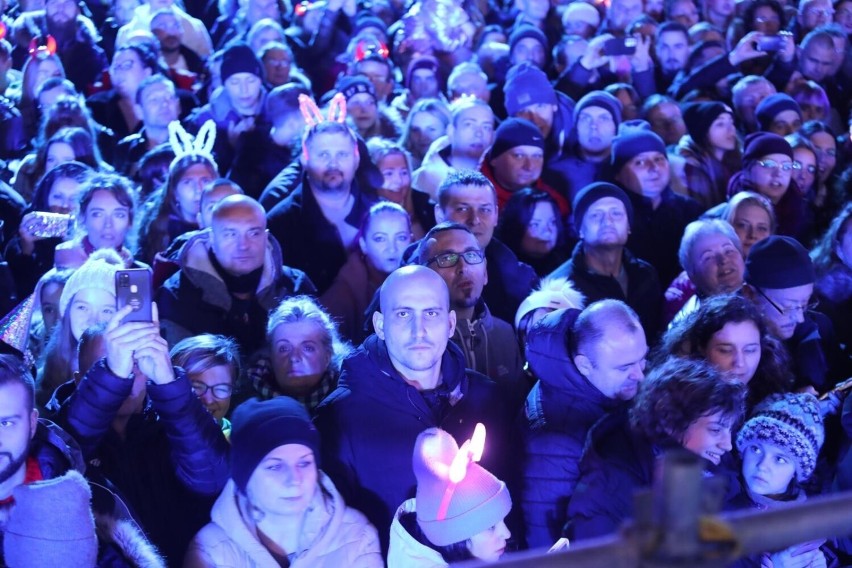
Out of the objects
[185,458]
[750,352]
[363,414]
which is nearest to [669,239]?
[750,352]

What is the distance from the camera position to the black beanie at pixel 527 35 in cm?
817

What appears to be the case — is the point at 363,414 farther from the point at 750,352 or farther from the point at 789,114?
the point at 789,114

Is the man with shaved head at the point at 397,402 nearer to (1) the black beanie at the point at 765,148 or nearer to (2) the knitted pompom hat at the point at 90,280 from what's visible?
(2) the knitted pompom hat at the point at 90,280

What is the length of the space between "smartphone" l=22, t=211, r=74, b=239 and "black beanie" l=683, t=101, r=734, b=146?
158 inches

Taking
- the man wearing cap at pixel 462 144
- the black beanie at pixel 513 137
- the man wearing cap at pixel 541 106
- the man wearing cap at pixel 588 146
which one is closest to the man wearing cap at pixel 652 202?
the man wearing cap at pixel 588 146

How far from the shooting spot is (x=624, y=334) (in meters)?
3.39

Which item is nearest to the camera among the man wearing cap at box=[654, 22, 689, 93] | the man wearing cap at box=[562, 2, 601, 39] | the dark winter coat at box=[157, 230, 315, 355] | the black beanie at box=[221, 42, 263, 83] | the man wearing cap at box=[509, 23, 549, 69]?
the dark winter coat at box=[157, 230, 315, 355]

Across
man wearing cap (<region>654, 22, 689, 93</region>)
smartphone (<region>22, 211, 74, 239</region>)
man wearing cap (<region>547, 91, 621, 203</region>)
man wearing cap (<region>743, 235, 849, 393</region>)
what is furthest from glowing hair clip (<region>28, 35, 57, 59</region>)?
man wearing cap (<region>743, 235, 849, 393</region>)

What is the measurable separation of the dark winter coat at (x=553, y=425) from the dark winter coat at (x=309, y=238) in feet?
6.17

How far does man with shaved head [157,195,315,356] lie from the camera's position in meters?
4.38

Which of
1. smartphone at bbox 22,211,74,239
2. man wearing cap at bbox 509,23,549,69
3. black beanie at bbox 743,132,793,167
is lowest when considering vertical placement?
smartphone at bbox 22,211,74,239

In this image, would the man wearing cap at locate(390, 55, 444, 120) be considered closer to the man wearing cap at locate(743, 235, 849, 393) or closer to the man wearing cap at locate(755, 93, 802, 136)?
the man wearing cap at locate(755, 93, 802, 136)

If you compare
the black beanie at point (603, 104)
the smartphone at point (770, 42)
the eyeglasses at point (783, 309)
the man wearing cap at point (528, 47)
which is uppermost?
the smartphone at point (770, 42)

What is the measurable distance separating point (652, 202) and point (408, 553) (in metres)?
3.66
